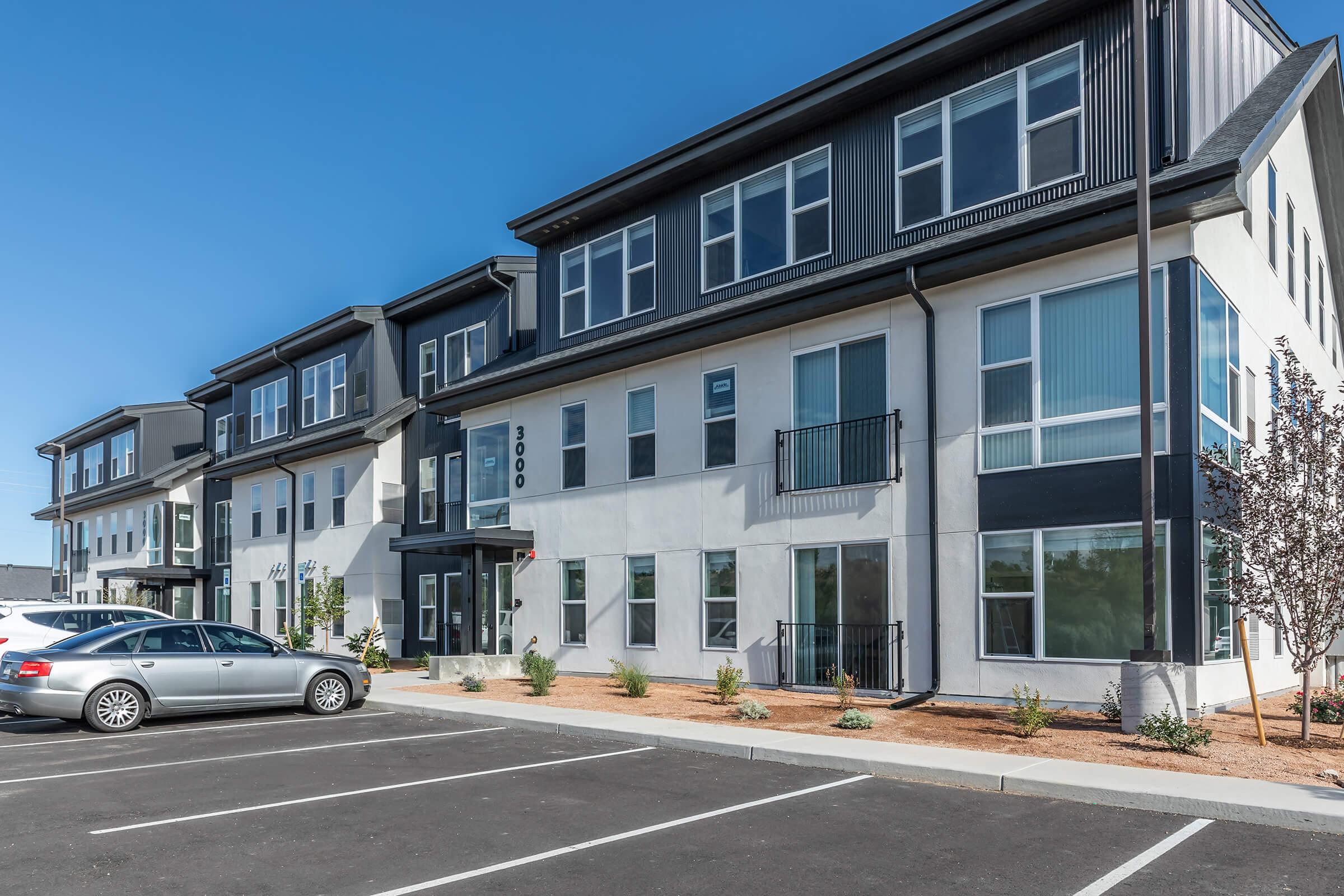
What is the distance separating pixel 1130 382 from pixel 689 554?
335 inches

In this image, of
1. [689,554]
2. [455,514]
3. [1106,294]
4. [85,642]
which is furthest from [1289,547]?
[455,514]

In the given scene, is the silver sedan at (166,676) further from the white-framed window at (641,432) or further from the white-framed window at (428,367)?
the white-framed window at (428,367)

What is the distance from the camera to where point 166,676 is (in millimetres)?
15148

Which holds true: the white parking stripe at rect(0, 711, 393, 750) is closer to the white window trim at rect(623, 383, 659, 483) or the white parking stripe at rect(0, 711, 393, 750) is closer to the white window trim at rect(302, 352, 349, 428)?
the white window trim at rect(623, 383, 659, 483)

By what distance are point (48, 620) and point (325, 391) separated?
48.9ft

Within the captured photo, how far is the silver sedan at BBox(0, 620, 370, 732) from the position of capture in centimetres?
1445

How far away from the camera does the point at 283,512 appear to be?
1363 inches

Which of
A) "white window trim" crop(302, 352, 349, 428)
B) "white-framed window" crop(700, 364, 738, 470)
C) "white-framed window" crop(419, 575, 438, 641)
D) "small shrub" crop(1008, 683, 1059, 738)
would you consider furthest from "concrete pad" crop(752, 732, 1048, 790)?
"white window trim" crop(302, 352, 349, 428)

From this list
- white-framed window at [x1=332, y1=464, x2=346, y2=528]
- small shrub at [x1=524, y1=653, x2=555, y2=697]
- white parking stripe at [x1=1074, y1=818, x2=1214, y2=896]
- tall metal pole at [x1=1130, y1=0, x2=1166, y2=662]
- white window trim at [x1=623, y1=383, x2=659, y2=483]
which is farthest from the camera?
white-framed window at [x1=332, y1=464, x2=346, y2=528]

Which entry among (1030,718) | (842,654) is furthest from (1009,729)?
(842,654)

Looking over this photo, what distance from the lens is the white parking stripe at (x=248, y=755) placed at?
11.0 m

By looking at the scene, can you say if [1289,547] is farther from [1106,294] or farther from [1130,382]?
[1106,294]

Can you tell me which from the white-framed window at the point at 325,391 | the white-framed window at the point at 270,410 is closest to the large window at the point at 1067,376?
the white-framed window at the point at 325,391

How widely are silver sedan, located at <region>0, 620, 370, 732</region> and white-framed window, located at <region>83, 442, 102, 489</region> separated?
36842mm
